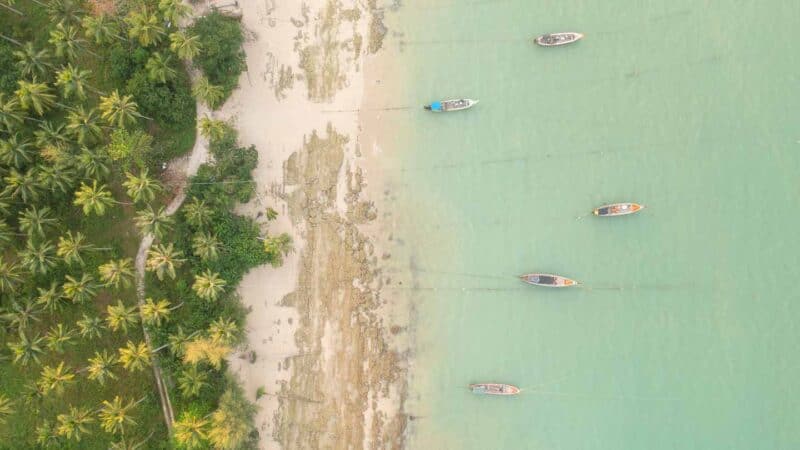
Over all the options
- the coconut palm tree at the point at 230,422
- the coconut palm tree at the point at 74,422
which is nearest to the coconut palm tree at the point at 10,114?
the coconut palm tree at the point at 74,422

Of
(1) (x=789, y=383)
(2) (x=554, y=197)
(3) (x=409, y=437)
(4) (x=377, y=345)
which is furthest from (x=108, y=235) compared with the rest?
(1) (x=789, y=383)

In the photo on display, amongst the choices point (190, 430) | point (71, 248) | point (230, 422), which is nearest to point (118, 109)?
point (71, 248)

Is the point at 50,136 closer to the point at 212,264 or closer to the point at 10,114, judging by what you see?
the point at 10,114

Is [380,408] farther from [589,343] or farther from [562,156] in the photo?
[562,156]

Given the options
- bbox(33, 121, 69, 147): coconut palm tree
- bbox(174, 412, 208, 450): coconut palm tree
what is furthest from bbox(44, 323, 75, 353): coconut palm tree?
bbox(33, 121, 69, 147): coconut palm tree

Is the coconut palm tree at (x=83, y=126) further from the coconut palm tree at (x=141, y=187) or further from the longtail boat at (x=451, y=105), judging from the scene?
the longtail boat at (x=451, y=105)

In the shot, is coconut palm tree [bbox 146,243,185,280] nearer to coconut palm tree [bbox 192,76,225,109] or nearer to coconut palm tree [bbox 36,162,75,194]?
coconut palm tree [bbox 36,162,75,194]

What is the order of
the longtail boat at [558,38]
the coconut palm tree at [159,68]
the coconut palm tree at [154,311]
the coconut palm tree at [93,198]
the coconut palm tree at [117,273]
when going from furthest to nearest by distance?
the longtail boat at [558,38] → the coconut palm tree at [159,68] → the coconut palm tree at [154,311] → the coconut palm tree at [117,273] → the coconut palm tree at [93,198]
